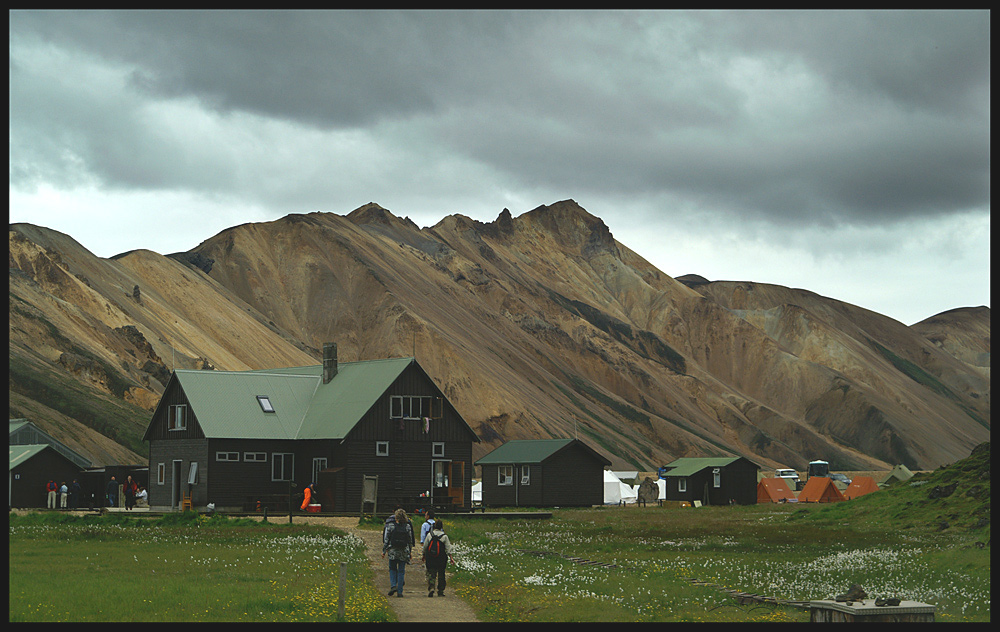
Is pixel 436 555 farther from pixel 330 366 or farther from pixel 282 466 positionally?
pixel 330 366

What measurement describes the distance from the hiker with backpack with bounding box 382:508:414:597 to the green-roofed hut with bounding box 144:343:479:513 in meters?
35.1

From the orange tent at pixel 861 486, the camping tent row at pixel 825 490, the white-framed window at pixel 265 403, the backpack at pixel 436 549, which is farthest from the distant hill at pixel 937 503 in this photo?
the orange tent at pixel 861 486

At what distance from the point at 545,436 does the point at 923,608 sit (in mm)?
126603

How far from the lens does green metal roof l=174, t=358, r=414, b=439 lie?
5978cm

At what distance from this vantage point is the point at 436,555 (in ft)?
77.9

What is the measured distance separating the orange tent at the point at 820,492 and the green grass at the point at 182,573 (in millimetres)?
55309

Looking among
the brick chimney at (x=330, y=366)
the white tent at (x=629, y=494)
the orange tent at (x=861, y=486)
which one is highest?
the brick chimney at (x=330, y=366)

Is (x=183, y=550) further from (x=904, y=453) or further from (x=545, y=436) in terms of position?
(x=904, y=453)

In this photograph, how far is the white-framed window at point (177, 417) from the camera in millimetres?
60469

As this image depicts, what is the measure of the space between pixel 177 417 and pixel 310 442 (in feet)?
26.0

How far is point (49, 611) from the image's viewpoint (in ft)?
61.2

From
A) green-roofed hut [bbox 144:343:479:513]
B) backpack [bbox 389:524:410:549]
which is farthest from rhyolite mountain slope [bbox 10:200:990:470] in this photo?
backpack [bbox 389:524:410:549]

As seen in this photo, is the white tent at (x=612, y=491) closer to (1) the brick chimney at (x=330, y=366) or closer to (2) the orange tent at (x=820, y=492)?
(2) the orange tent at (x=820, y=492)

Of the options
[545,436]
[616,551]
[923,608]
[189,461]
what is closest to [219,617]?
[923,608]
